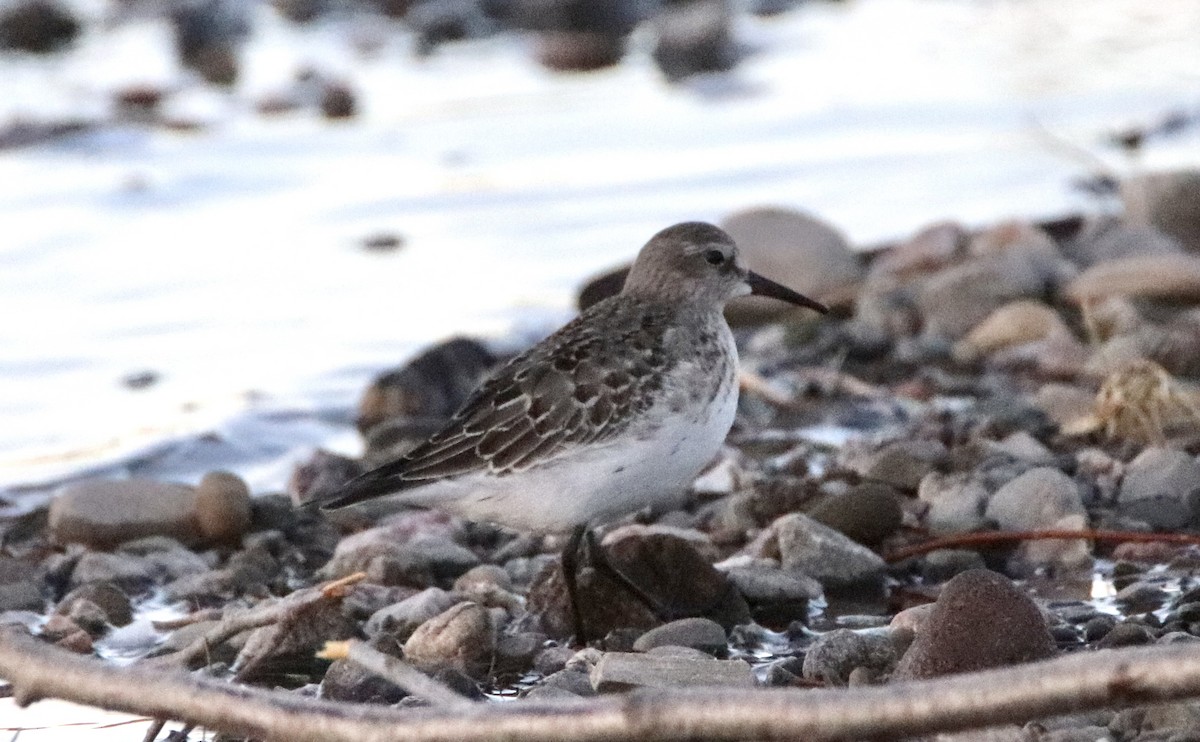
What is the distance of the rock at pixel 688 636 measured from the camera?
18.0 ft

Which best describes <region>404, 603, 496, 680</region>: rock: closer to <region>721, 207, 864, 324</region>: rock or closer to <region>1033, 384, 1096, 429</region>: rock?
<region>1033, 384, 1096, 429</region>: rock

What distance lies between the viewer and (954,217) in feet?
36.3

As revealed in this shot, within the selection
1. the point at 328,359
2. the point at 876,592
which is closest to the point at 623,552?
the point at 876,592

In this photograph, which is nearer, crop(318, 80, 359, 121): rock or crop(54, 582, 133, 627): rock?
crop(54, 582, 133, 627): rock

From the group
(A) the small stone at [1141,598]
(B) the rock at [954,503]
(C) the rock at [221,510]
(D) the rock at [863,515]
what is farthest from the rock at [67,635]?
(A) the small stone at [1141,598]

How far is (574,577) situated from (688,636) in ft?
1.35

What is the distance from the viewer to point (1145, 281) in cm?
877

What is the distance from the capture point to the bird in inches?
224

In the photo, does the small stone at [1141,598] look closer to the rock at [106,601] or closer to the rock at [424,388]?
the rock at [106,601]

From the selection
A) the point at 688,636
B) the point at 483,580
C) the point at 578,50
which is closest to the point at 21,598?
the point at 483,580

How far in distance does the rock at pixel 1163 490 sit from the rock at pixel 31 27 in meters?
12.9

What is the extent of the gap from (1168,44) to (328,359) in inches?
322

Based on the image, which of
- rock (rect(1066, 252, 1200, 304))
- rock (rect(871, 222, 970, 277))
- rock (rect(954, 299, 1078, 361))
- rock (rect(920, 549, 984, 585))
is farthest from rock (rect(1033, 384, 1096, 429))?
rock (rect(871, 222, 970, 277))

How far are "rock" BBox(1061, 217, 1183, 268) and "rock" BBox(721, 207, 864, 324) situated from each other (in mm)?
1083
